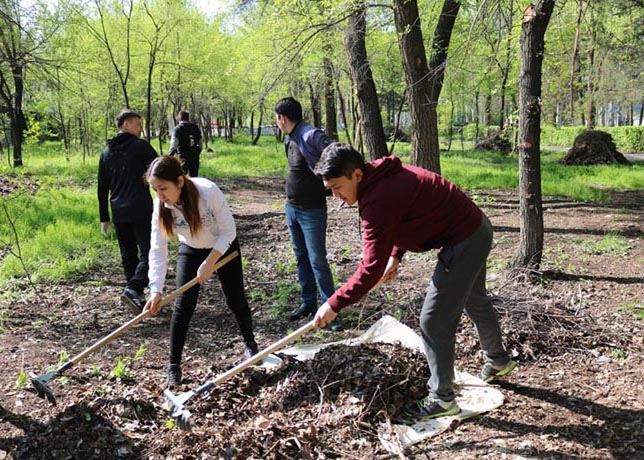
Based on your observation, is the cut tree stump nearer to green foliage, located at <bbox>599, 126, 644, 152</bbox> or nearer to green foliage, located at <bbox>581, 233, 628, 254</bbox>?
green foliage, located at <bbox>599, 126, 644, 152</bbox>

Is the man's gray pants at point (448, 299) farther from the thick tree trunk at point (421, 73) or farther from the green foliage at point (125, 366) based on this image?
the thick tree trunk at point (421, 73)

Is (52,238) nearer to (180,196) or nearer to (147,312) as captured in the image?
(147,312)

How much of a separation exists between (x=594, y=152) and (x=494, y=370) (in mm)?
15418

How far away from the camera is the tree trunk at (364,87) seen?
8.27m

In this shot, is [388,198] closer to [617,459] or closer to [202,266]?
[202,266]

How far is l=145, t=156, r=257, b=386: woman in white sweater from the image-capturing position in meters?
3.01

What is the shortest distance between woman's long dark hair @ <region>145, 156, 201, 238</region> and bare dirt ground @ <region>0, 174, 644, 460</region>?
99 centimetres

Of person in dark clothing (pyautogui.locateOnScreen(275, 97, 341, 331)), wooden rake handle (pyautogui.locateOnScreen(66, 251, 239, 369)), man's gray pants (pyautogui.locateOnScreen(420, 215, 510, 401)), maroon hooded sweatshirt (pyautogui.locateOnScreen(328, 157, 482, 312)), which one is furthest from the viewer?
person in dark clothing (pyautogui.locateOnScreen(275, 97, 341, 331))

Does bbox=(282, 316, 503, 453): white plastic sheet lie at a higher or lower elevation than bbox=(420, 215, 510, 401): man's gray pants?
lower

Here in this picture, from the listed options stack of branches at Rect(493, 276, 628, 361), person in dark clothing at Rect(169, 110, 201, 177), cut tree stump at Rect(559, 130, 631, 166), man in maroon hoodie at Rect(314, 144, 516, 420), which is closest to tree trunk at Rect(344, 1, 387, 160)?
person in dark clothing at Rect(169, 110, 201, 177)

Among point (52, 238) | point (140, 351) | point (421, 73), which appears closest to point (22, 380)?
point (140, 351)

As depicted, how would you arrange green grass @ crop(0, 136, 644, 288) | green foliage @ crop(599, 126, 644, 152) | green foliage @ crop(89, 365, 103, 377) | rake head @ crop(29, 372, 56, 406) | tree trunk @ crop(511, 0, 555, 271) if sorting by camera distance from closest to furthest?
rake head @ crop(29, 372, 56, 406) → green foliage @ crop(89, 365, 103, 377) → tree trunk @ crop(511, 0, 555, 271) → green grass @ crop(0, 136, 644, 288) → green foliage @ crop(599, 126, 644, 152)

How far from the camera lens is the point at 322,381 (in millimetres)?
Answer: 3170

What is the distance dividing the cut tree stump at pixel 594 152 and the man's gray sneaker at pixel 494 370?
15048 millimetres
